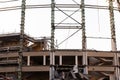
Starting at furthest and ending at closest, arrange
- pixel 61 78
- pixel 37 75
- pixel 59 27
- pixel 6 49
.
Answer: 1. pixel 6 49
2. pixel 37 75
3. pixel 59 27
4. pixel 61 78

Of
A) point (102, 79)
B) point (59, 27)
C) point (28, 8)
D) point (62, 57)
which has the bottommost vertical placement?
point (102, 79)

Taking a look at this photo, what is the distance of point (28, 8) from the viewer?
28.8m

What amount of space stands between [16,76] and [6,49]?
245 inches

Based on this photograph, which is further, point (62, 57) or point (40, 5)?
point (62, 57)

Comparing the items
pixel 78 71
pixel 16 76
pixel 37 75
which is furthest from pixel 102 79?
pixel 16 76

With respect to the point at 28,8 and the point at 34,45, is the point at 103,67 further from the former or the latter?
the point at 34,45

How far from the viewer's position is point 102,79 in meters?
29.6

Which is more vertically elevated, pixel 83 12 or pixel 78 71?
pixel 83 12

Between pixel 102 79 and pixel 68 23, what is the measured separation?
672cm

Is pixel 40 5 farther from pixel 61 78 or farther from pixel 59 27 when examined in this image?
pixel 61 78

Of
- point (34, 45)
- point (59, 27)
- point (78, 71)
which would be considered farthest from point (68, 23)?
point (34, 45)

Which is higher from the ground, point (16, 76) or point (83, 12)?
point (83, 12)

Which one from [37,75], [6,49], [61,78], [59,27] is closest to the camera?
[61,78]

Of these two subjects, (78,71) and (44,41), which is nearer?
(78,71)
